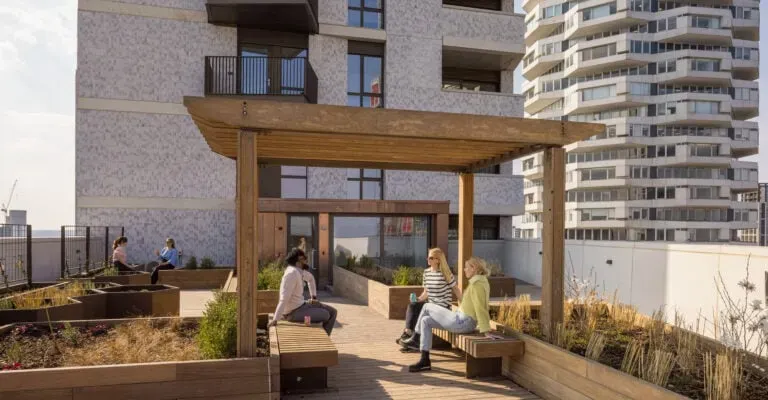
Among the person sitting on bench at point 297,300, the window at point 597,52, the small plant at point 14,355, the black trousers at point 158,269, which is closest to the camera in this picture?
the small plant at point 14,355

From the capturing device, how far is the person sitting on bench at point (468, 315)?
20.9 feet

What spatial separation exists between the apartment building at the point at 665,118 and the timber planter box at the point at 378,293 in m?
42.7

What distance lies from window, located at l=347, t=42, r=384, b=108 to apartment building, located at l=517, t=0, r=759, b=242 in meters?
37.0

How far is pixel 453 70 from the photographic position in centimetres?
2194

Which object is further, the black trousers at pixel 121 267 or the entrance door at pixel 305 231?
the entrance door at pixel 305 231

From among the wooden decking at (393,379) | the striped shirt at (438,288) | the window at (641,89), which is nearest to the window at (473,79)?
the wooden decking at (393,379)

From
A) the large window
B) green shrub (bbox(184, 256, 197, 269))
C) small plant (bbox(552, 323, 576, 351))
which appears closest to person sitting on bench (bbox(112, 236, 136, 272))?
green shrub (bbox(184, 256, 197, 269))

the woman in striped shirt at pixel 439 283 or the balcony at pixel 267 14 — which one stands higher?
the balcony at pixel 267 14

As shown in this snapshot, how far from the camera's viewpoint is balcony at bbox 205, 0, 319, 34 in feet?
54.8

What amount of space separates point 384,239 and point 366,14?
28.9 ft

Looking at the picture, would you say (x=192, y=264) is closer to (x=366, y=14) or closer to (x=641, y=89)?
(x=366, y=14)

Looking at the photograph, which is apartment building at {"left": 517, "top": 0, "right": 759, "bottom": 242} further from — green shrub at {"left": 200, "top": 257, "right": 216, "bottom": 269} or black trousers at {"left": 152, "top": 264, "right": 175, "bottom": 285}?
black trousers at {"left": 152, "top": 264, "right": 175, "bottom": 285}

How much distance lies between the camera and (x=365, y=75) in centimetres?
1966

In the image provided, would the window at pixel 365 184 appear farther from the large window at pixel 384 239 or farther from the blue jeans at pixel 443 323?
the blue jeans at pixel 443 323
